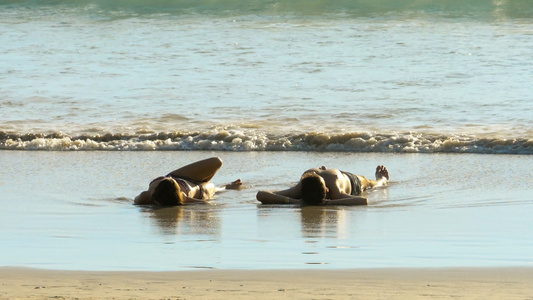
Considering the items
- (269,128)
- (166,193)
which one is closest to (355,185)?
(166,193)

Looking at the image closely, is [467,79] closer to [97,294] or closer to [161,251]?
[161,251]

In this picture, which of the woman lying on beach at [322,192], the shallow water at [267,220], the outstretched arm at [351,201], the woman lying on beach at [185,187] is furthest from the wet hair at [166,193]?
the outstretched arm at [351,201]

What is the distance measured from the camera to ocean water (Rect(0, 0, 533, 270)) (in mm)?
5988

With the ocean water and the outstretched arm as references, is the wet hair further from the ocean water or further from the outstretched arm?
the outstretched arm

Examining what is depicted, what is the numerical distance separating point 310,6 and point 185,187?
66.4 ft

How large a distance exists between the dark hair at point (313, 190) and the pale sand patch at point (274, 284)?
3002mm

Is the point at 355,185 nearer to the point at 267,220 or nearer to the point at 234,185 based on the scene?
the point at 234,185

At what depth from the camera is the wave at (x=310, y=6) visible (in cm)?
2652

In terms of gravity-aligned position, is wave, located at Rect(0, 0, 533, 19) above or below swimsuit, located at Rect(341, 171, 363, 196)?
above

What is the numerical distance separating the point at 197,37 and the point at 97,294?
1901 cm

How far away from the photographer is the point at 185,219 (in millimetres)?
7215

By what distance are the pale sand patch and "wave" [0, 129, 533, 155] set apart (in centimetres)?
668

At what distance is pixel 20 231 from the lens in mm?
6477

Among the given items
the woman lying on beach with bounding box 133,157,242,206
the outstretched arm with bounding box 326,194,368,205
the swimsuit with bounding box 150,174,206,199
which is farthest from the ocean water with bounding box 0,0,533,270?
the swimsuit with bounding box 150,174,206,199
